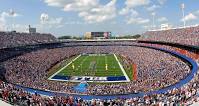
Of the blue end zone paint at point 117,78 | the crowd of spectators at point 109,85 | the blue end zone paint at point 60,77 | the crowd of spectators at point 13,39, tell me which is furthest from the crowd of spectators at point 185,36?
Result: the crowd of spectators at point 13,39

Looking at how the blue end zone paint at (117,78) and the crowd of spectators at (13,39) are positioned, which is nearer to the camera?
the blue end zone paint at (117,78)

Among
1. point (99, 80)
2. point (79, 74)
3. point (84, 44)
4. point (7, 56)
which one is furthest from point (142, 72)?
point (84, 44)

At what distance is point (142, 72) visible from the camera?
4112 cm

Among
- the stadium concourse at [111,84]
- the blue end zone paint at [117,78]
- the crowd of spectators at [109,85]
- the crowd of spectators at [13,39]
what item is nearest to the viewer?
the stadium concourse at [111,84]

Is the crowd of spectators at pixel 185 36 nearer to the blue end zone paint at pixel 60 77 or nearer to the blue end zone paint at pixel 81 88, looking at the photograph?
the blue end zone paint at pixel 81 88

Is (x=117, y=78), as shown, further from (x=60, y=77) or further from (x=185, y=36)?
(x=185, y=36)

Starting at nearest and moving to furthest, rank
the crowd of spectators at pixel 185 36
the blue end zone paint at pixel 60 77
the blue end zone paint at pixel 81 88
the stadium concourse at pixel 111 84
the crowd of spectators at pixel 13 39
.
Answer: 1. the stadium concourse at pixel 111 84
2. the blue end zone paint at pixel 81 88
3. the blue end zone paint at pixel 60 77
4. the crowd of spectators at pixel 185 36
5. the crowd of spectators at pixel 13 39

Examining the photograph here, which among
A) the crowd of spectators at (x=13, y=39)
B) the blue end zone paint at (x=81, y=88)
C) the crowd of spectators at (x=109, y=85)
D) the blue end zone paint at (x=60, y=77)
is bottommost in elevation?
the blue end zone paint at (x=60, y=77)

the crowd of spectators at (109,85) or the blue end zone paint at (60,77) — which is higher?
the crowd of spectators at (109,85)

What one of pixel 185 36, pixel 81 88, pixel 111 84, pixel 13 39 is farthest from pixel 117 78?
pixel 13 39

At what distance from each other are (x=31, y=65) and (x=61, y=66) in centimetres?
949

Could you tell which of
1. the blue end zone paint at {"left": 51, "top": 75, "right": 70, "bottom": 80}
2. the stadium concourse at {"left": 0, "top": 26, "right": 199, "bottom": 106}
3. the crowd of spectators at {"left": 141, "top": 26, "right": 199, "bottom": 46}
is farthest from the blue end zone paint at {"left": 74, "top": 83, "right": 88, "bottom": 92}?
the crowd of spectators at {"left": 141, "top": 26, "right": 199, "bottom": 46}

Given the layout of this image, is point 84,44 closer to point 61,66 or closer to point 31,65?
point 61,66

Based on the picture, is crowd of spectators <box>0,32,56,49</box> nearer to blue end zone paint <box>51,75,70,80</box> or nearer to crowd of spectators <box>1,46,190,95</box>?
crowd of spectators <box>1,46,190,95</box>
